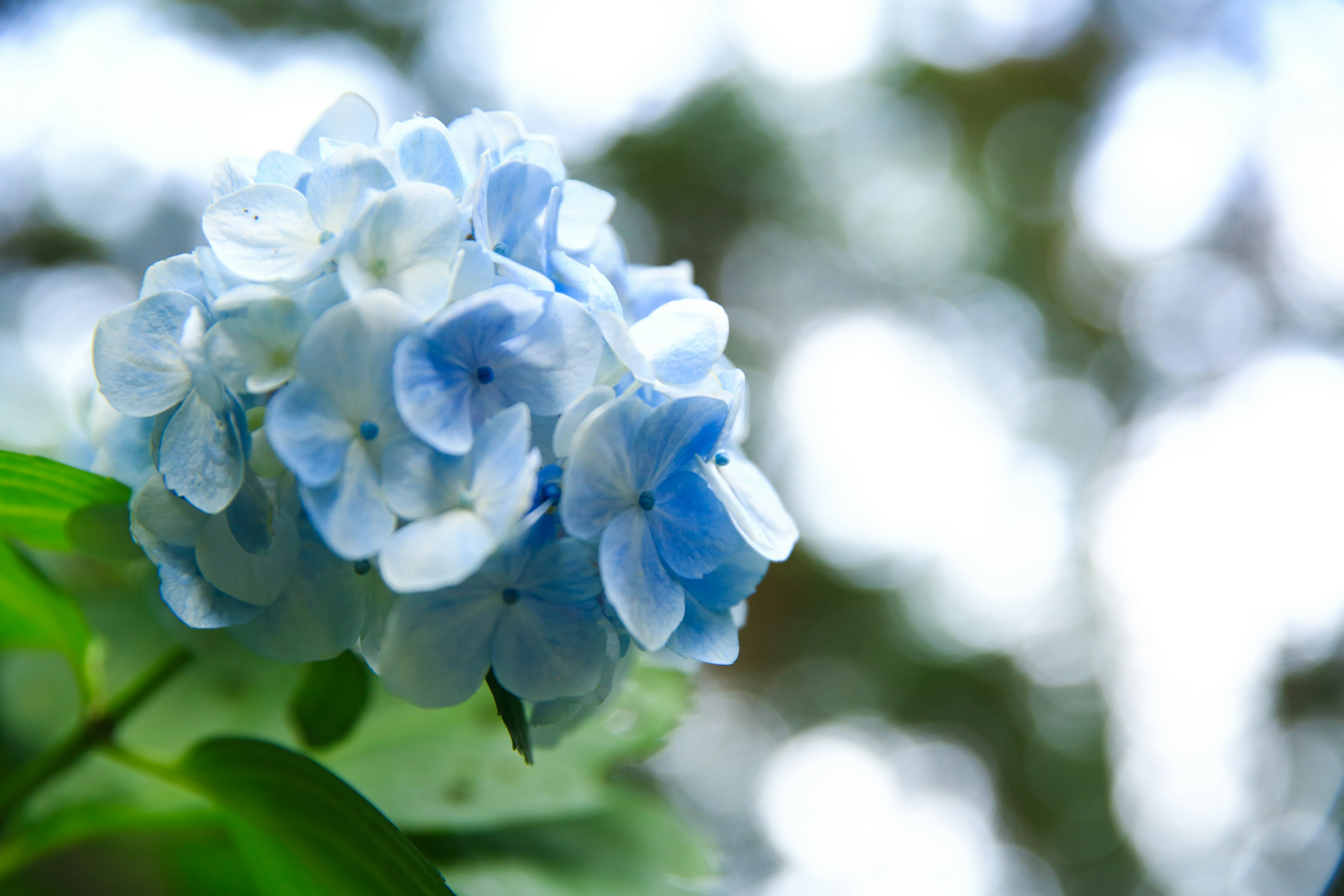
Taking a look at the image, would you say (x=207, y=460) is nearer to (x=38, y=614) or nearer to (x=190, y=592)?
(x=190, y=592)

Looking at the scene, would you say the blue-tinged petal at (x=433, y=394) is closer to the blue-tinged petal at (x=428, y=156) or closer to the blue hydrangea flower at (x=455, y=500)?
the blue hydrangea flower at (x=455, y=500)

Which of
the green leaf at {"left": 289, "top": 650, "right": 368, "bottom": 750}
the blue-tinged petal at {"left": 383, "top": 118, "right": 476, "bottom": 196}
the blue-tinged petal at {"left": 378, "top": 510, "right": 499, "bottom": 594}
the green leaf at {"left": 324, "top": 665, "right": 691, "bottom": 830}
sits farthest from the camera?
the green leaf at {"left": 324, "top": 665, "right": 691, "bottom": 830}

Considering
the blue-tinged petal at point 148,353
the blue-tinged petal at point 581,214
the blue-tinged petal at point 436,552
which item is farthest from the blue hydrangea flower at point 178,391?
the blue-tinged petal at point 581,214

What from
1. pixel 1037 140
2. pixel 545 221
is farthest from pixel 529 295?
pixel 1037 140

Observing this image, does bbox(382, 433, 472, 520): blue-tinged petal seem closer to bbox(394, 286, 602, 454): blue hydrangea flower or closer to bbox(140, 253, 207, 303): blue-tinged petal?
bbox(394, 286, 602, 454): blue hydrangea flower

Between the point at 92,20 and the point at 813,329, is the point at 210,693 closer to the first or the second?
the point at 92,20

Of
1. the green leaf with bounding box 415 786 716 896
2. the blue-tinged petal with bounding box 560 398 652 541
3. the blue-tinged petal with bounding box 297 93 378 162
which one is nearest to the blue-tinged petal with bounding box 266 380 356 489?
the blue-tinged petal with bounding box 560 398 652 541
